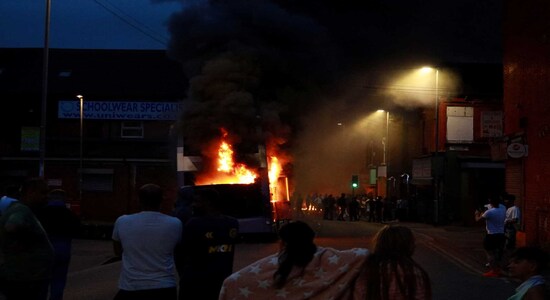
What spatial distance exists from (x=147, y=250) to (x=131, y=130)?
31.7 m

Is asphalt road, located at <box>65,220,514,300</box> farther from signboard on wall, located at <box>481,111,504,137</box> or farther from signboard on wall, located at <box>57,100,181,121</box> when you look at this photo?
signboard on wall, located at <box>57,100,181,121</box>

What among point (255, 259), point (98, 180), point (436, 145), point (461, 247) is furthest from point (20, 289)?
point (98, 180)

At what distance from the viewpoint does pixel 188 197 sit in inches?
286

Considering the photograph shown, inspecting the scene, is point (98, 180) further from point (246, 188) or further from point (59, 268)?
point (59, 268)

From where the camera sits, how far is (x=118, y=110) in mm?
36312

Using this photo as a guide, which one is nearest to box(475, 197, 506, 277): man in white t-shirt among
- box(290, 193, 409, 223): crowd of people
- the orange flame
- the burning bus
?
the burning bus

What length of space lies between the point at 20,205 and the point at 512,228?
49.8 ft

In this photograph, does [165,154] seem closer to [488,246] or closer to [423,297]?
[488,246]

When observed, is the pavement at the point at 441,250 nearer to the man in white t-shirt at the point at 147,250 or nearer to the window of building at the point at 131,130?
the man in white t-shirt at the point at 147,250

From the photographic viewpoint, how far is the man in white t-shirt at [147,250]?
5188 mm

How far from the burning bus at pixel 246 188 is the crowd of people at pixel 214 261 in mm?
14295

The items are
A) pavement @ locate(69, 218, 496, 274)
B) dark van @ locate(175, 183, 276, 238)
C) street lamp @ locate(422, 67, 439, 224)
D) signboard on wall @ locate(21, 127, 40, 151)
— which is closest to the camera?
pavement @ locate(69, 218, 496, 274)

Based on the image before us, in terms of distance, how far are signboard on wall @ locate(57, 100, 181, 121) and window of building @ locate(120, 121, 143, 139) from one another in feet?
1.02

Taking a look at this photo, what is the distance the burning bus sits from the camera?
848 inches
